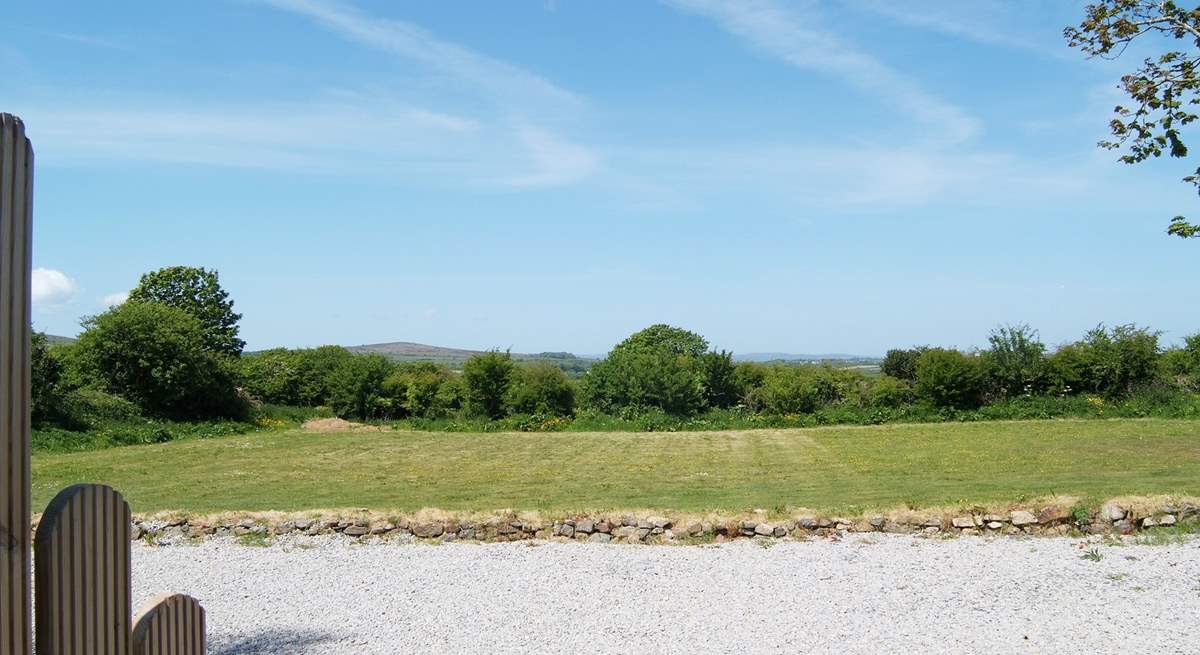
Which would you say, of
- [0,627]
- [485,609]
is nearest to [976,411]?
[485,609]

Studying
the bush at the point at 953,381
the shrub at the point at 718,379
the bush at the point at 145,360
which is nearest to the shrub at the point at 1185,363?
the bush at the point at 953,381

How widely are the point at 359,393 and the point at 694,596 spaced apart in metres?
32.3

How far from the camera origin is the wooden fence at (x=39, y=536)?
126cm

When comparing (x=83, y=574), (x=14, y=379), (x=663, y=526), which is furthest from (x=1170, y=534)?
(x=14, y=379)

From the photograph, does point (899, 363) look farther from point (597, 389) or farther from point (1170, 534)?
point (1170, 534)

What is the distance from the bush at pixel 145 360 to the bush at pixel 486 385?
10.3 metres

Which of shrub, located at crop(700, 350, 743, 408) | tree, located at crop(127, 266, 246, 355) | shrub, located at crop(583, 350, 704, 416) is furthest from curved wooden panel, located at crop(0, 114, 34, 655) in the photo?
tree, located at crop(127, 266, 246, 355)

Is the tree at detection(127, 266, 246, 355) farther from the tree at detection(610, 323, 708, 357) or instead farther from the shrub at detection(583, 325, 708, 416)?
the tree at detection(610, 323, 708, 357)

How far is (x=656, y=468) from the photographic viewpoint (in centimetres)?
1966

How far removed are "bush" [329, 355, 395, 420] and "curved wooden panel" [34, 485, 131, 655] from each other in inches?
1506

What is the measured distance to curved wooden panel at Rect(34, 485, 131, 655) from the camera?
1380 millimetres

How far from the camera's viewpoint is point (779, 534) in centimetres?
1070

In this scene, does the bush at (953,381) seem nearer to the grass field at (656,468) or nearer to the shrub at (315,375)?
the grass field at (656,468)

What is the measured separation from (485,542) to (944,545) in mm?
5521
